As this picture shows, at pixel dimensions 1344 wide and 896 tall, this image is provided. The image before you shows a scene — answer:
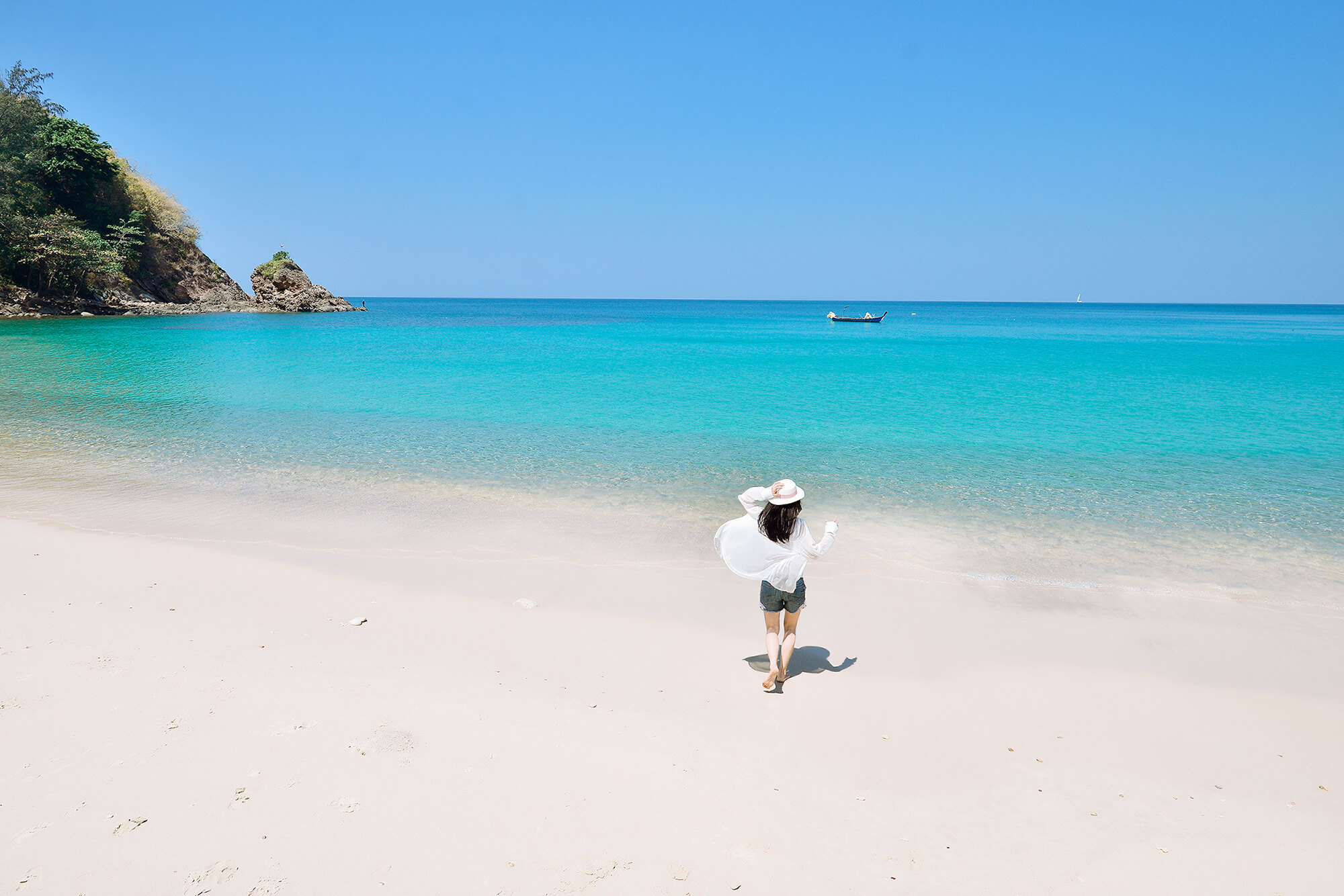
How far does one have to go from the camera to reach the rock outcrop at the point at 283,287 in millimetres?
71938

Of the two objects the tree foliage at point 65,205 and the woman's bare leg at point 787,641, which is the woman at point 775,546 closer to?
the woman's bare leg at point 787,641

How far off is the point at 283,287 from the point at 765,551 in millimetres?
82670

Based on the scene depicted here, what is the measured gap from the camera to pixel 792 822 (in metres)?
3.53

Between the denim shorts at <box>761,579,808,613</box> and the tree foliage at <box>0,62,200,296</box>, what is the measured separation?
59363 millimetres

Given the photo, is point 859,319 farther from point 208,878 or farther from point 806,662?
point 208,878

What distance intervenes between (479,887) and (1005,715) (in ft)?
11.7

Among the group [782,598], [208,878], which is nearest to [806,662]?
[782,598]

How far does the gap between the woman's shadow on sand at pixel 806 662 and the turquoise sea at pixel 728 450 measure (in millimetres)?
2739

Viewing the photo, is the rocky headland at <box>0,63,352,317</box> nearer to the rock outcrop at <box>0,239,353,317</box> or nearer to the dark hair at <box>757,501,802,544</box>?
the rock outcrop at <box>0,239,353,317</box>

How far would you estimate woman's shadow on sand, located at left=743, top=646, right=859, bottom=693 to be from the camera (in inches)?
204

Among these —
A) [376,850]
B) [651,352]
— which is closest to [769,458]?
[376,850]

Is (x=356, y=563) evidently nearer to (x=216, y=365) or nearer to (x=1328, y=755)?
(x=1328, y=755)

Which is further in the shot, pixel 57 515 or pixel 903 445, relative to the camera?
pixel 903 445

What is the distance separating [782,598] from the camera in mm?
4965
